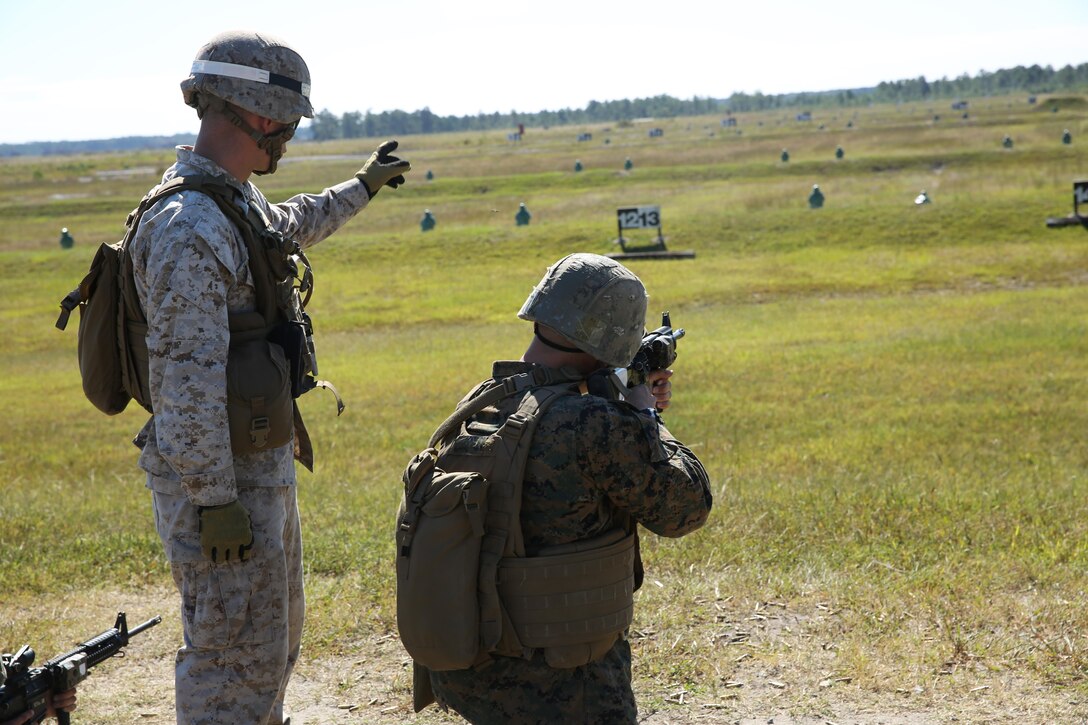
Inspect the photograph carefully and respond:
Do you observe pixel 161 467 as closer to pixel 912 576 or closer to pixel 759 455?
pixel 912 576

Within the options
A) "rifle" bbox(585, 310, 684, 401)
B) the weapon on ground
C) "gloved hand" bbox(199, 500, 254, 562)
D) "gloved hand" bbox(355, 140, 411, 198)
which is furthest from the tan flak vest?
"gloved hand" bbox(355, 140, 411, 198)

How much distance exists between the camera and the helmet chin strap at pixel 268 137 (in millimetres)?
3350

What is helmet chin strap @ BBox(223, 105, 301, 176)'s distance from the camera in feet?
11.0

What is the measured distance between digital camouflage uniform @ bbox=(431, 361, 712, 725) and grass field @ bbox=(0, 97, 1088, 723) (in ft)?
4.22

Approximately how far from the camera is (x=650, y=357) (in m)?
3.10

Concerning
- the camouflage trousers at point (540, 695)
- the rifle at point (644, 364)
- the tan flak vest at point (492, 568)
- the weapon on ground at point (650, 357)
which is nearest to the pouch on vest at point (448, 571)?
the tan flak vest at point (492, 568)

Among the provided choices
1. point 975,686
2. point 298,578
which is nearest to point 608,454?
point 298,578

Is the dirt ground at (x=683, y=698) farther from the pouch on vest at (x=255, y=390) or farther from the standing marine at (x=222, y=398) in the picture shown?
the pouch on vest at (x=255, y=390)

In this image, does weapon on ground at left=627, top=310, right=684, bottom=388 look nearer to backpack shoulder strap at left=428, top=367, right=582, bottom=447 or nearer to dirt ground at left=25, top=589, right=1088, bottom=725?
backpack shoulder strap at left=428, top=367, right=582, bottom=447

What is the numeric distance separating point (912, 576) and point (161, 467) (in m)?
3.44

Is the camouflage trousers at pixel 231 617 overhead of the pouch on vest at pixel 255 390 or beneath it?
beneath

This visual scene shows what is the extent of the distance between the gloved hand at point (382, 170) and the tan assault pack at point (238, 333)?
3.17 ft

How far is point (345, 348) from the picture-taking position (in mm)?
17828

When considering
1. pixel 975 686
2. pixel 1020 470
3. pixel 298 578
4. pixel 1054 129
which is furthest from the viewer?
pixel 1054 129
